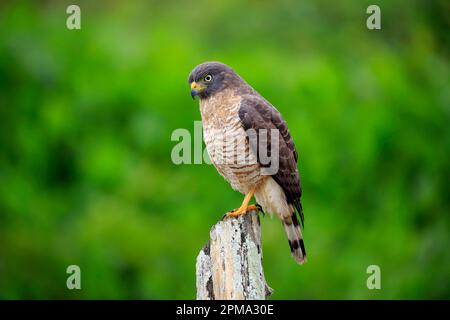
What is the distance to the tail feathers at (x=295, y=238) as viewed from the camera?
21.2ft

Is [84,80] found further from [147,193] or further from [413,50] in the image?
[413,50]

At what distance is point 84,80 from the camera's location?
47.0 feet

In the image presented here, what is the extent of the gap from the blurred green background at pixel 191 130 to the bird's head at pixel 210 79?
16.2 ft

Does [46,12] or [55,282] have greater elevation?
[46,12]

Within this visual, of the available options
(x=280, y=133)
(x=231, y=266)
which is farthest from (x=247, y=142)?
(x=231, y=266)

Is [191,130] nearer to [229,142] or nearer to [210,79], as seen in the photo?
[210,79]

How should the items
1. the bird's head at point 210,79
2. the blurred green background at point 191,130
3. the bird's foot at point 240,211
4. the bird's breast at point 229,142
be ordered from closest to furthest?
the bird's foot at point 240,211, the bird's breast at point 229,142, the bird's head at point 210,79, the blurred green background at point 191,130

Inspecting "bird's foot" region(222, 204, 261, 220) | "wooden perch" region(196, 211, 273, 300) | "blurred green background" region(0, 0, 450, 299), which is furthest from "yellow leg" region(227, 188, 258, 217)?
"blurred green background" region(0, 0, 450, 299)

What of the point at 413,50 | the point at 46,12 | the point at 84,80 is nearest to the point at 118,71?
the point at 84,80

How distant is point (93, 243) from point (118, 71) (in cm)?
354

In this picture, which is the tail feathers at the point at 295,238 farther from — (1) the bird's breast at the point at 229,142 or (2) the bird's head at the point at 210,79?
(2) the bird's head at the point at 210,79

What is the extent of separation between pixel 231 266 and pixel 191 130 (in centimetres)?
718

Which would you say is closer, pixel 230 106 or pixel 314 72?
pixel 230 106

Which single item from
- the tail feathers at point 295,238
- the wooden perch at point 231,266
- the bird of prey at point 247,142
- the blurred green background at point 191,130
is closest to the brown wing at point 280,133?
the bird of prey at point 247,142
